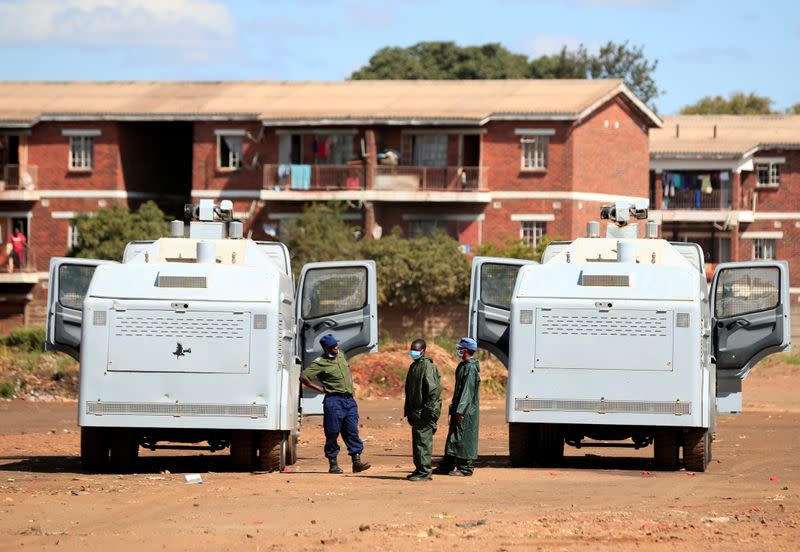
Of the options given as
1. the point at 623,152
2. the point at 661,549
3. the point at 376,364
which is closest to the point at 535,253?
the point at 623,152

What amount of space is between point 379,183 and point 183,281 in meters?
36.5

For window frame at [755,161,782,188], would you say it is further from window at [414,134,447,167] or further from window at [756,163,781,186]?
window at [414,134,447,167]

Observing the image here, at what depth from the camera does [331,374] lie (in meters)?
19.2

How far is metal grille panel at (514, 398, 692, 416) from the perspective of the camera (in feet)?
60.4

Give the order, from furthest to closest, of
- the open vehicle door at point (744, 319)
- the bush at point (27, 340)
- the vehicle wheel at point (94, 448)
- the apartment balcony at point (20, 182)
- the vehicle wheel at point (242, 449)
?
the apartment balcony at point (20, 182) < the bush at point (27, 340) < the open vehicle door at point (744, 319) < the vehicle wheel at point (242, 449) < the vehicle wheel at point (94, 448)

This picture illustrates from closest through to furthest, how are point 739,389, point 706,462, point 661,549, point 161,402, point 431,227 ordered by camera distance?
point 661,549, point 161,402, point 706,462, point 739,389, point 431,227

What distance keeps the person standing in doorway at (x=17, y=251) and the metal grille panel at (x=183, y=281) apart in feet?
129

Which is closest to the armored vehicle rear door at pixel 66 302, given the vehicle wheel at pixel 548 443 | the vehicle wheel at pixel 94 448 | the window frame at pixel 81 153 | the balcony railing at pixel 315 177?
the vehicle wheel at pixel 94 448

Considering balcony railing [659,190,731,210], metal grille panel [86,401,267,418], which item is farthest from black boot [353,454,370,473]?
balcony railing [659,190,731,210]

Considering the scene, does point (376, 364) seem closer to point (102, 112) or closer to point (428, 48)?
point (102, 112)

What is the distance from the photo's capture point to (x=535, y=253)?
51.1 meters

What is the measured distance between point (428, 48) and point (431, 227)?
37.7m

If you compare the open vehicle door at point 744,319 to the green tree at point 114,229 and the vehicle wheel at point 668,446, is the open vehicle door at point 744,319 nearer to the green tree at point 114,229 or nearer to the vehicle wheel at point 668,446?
the vehicle wheel at point 668,446

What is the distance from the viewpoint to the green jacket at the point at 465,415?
1844cm
